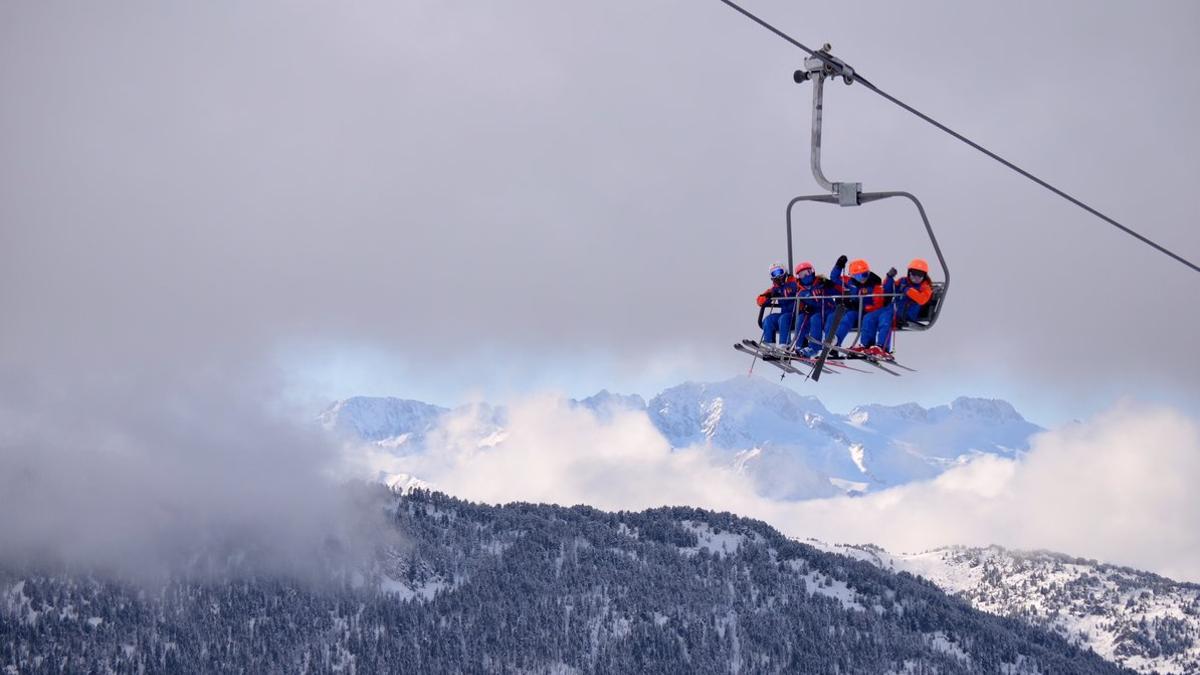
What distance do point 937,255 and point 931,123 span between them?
815 centimetres

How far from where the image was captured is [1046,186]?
3128 centimetres

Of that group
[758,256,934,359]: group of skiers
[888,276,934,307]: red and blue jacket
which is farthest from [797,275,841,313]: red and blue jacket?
[888,276,934,307]: red and blue jacket

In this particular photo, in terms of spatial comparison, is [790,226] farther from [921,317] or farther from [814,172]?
[814,172]

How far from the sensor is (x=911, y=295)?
4194 centimetres

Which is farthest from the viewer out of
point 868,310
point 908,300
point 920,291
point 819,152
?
point 868,310

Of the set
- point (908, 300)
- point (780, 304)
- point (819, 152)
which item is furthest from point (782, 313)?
point (819, 152)

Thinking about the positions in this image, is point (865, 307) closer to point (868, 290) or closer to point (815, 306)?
point (868, 290)

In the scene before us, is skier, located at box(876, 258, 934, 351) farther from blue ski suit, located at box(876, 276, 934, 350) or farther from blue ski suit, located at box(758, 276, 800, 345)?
blue ski suit, located at box(758, 276, 800, 345)

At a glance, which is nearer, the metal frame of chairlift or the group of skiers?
the metal frame of chairlift

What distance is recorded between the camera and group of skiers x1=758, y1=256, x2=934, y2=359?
42.3m

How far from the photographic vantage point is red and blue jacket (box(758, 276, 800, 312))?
45469 millimetres

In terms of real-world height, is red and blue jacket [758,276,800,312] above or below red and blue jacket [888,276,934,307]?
above

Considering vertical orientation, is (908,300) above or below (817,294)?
below

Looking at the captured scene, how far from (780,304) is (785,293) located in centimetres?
37
